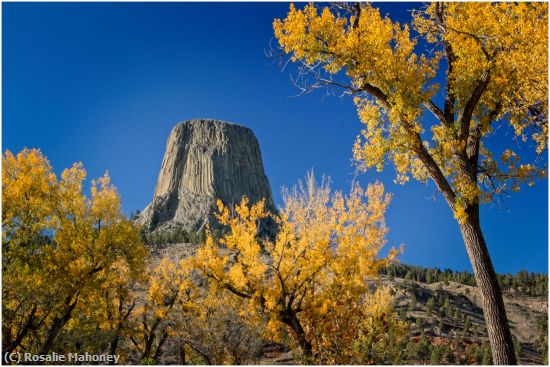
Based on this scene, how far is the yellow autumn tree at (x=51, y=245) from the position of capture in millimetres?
14852

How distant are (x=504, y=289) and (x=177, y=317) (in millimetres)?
94321

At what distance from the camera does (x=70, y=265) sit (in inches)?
658

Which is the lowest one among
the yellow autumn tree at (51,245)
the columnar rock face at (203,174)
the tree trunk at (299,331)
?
the tree trunk at (299,331)

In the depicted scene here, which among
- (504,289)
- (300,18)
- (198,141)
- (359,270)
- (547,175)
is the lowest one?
(359,270)

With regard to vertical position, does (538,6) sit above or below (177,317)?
above

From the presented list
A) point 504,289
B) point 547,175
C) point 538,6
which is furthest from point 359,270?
point 504,289

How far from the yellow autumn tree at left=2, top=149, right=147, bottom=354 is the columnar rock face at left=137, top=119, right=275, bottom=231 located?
107547 millimetres

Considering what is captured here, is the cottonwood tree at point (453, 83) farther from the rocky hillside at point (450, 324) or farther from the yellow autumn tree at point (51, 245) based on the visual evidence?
the rocky hillside at point (450, 324)

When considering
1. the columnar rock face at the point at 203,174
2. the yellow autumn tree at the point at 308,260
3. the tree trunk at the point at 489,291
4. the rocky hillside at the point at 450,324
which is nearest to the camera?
the tree trunk at the point at 489,291

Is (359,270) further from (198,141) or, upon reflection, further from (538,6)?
(198,141)

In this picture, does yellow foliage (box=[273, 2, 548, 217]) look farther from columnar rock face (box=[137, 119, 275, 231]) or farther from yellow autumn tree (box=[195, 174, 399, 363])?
columnar rock face (box=[137, 119, 275, 231])

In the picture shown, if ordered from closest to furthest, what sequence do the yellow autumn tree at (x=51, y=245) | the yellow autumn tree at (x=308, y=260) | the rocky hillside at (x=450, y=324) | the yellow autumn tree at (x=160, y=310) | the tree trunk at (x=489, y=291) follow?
the tree trunk at (x=489, y=291), the yellow autumn tree at (x=308, y=260), the yellow autumn tree at (x=51, y=245), the yellow autumn tree at (x=160, y=310), the rocky hillside at (x=450, y=324)

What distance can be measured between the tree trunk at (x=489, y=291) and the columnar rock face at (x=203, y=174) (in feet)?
389

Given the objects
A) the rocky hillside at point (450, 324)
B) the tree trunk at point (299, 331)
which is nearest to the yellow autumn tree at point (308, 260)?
Answer: the tree trunk at point (299, 331)
